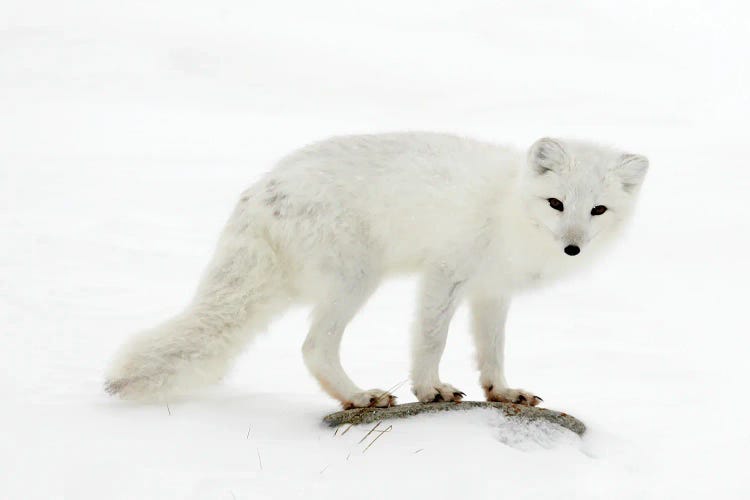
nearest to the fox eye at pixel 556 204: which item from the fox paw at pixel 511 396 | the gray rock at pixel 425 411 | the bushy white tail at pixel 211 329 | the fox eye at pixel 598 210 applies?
the fox eye at pixel 598 210

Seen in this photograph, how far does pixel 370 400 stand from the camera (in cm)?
413

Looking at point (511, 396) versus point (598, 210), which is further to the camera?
point (511, 396)

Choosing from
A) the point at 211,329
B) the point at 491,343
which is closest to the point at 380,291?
the point at 491,343

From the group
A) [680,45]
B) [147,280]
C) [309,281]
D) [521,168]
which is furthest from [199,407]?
[680,45]

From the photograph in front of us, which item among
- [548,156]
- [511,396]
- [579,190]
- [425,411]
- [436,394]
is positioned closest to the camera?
[425,411]

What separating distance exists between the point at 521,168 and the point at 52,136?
36.2 ft

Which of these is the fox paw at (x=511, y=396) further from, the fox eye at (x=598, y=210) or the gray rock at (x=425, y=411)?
the fox eye at (x=598, y=210)

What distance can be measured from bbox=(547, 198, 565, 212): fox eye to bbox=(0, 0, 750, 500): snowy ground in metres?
Answer: 0.99

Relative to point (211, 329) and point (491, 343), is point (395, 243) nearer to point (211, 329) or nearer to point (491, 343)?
point (491, 343)

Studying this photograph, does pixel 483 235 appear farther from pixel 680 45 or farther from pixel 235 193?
A: pixel 680 45

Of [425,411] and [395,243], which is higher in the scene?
[395,243]

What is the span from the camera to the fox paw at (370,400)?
4.11 metres

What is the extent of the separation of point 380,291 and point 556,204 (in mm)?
4302

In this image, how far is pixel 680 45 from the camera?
21609mm
